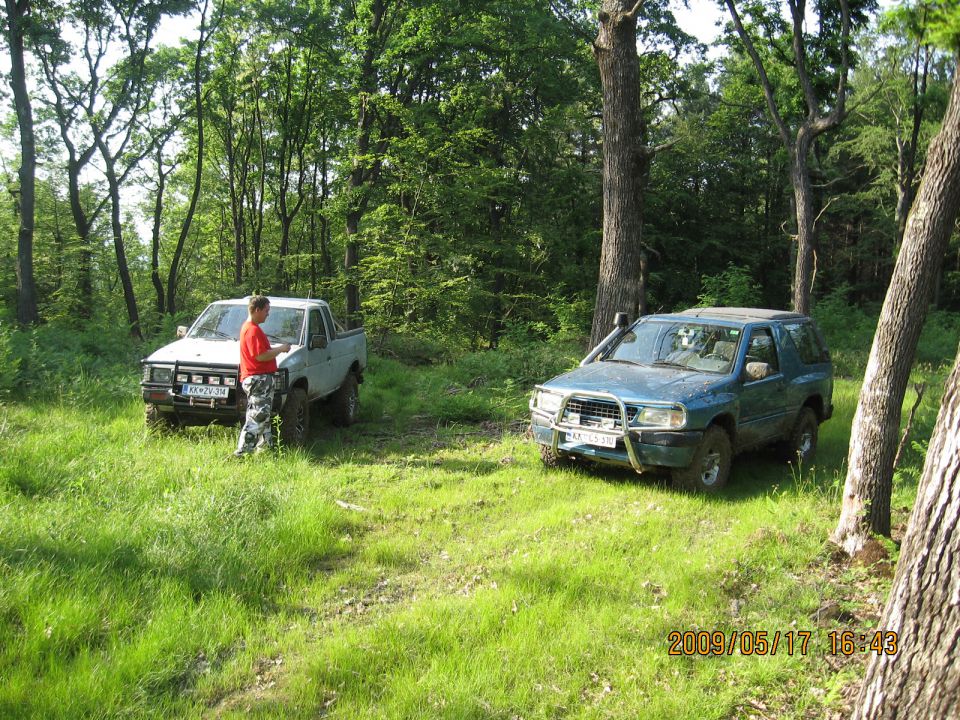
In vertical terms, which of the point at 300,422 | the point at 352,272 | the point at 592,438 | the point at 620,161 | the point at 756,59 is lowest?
the point at 300,422

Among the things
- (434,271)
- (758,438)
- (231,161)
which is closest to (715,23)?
(434,271)

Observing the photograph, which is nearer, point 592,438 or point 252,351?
point 592,438

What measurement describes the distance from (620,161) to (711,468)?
562 cm

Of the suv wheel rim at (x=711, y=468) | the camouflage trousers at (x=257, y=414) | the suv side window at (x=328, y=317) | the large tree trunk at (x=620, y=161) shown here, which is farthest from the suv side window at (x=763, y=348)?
the suv side window at (x=328, y=317)

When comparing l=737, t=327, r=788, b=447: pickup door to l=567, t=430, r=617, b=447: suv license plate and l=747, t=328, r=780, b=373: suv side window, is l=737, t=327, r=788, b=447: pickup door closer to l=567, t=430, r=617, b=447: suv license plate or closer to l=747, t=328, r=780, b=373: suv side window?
l=747, t=328, r=780, b=373: suv side window

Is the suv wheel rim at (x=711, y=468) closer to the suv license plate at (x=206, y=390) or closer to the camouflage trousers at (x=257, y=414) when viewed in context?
the camouflage trousers at (x=257, y=414)

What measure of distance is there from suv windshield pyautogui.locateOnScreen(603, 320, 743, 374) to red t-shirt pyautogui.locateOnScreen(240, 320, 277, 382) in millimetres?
3919

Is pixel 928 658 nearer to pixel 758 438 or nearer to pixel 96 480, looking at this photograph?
pixel 758 438

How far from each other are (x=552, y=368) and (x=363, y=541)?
825 cm

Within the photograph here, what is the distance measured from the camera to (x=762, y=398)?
7.59 metres

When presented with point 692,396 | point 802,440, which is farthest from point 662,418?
point 802,440

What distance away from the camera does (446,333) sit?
20.1 metres

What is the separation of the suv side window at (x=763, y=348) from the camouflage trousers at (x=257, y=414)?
17.5 feet
